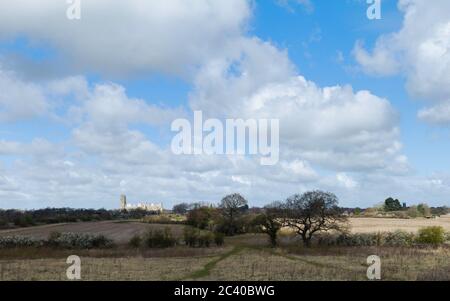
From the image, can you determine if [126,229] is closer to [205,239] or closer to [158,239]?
[205,239]

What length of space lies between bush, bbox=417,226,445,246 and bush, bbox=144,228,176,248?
1449 inches

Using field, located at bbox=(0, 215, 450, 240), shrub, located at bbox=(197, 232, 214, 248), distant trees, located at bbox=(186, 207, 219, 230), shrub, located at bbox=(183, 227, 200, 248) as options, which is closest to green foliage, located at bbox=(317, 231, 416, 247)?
field, located at bbox=(0, 215, 450, 240)

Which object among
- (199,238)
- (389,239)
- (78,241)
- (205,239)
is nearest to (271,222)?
(205,239)

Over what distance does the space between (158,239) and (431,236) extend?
131 feet

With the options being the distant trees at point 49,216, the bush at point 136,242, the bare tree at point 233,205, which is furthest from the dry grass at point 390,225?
the distant trees at point 49,216

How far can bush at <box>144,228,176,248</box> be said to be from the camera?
7081 cm

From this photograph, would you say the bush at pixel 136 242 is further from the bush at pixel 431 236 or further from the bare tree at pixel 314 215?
the bush at pixel 431 236

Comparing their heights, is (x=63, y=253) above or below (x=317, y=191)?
below
